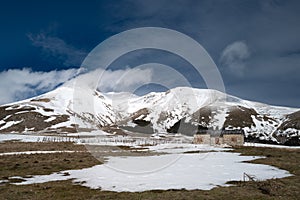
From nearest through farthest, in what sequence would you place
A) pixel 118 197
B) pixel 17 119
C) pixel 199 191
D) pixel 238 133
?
1. pixel 118 197
2. pixel 199 191
3. pixel 238 133
4. pixel 17 119

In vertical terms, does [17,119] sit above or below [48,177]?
above

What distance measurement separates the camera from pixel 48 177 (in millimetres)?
24578

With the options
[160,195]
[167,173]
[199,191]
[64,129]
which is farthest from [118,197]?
[64,129]

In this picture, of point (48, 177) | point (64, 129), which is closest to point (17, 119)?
point (64, 129)

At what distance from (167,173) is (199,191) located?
8.94 metres

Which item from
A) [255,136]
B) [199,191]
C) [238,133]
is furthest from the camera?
[255,136]

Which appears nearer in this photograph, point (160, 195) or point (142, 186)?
point (160, 195)

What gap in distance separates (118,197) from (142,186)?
3862 millimetres

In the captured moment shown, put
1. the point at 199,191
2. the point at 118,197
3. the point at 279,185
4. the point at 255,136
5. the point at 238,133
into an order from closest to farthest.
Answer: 1. the point at 118,197
2. the point at 199,191
3. the point at 279,185
4. the point at 238,133
5. the point at 255,136

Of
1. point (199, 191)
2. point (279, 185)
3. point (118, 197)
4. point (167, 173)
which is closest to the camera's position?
point (118, 197)

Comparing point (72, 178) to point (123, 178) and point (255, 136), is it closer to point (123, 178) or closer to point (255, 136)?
point (123, 178)

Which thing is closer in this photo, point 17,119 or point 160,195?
point 160,195

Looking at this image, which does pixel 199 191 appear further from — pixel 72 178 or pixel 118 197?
pixel 72 178

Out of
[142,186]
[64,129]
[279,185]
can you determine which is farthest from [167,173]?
[64,129]
